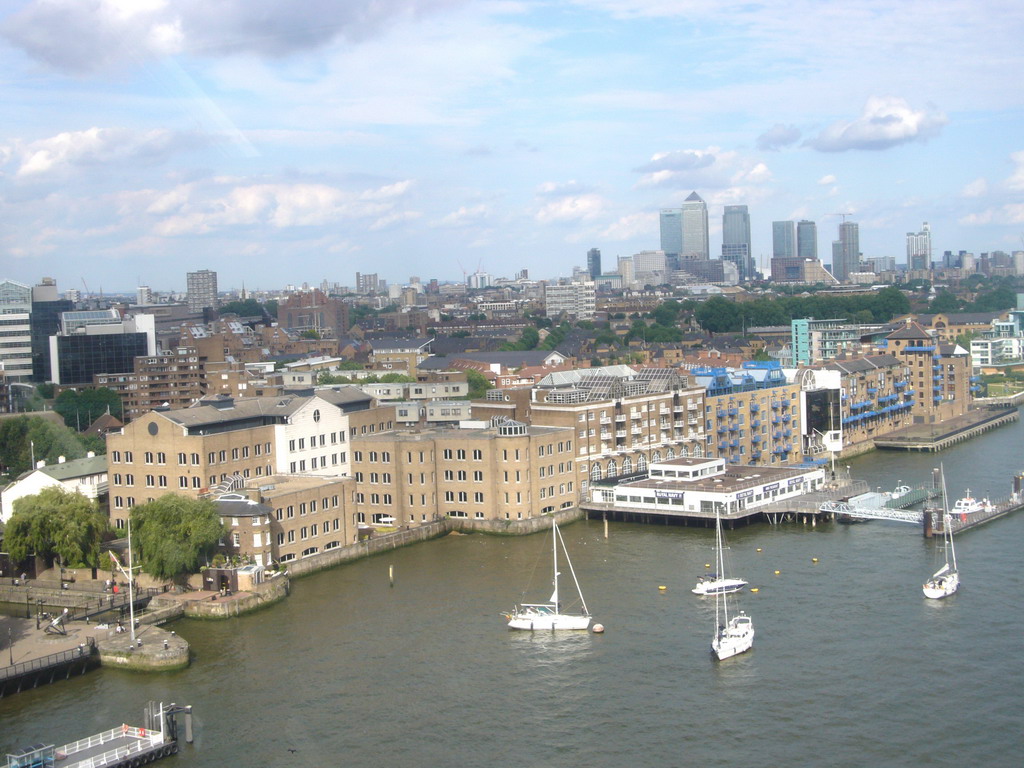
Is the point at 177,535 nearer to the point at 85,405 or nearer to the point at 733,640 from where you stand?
the point at 733,640

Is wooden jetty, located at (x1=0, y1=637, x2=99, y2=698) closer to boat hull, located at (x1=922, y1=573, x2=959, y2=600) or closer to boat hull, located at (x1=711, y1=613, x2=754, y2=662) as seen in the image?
boat hull, located at (x1=711, y1=613, x2=754, y2=662)

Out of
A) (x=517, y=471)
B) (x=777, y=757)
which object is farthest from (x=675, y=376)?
(x=777, y=757)

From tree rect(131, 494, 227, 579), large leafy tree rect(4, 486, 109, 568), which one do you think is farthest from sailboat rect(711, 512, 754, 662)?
large leafy tree rect(4, 486, 109, 568)

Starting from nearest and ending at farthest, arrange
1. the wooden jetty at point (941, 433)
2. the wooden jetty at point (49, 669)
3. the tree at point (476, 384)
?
the wooden jetty at point (49, 669)
the wooden jetty at point (941, 433)
the tree at point (476, 384)

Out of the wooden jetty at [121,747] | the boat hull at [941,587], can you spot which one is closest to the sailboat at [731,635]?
the boat hull at [941,587]

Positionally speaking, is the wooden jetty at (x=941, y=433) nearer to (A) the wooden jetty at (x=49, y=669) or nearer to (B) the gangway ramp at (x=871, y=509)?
(B) the gangway ramp at (x=871, y=509)

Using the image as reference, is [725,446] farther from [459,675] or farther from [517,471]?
[459,675]
